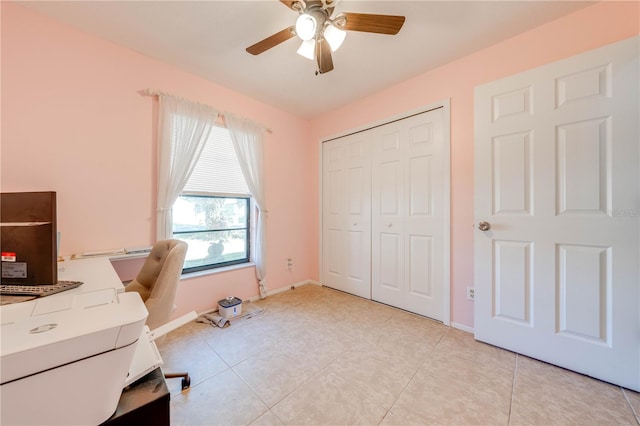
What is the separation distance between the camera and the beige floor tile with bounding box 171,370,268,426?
1.25 meters

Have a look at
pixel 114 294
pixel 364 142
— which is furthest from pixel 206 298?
pixel 364 142

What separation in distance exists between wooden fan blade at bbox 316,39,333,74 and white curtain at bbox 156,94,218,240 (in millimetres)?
1395

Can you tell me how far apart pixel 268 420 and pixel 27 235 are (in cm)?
134

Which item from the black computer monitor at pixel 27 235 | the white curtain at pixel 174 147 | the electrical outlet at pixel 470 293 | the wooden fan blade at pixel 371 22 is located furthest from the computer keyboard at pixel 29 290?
the electrical outlet at pixel 470 293

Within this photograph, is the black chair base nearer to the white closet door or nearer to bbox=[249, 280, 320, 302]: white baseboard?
bbox=[249, 280, 320, 302]: white baseboard

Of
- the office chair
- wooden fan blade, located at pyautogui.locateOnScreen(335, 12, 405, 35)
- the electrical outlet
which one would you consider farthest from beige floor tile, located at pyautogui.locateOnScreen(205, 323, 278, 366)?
wooden fan blade, located at pyautogui.locateOnScreen(335, 12, 405, 35)

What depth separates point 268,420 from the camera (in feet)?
4.10

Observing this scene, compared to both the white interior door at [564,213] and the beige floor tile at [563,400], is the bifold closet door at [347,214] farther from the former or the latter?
the beige floor tile at [563,400]

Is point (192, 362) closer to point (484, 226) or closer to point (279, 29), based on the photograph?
point (484, 226)

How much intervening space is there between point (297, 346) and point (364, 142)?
232 centimetres

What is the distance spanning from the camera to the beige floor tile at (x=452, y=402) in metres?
1.25

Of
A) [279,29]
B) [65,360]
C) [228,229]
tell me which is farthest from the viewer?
[228,229]

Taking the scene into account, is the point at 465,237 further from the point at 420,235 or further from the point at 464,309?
the point at 464,309

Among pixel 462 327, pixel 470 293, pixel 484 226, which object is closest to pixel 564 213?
pixel 484 226
